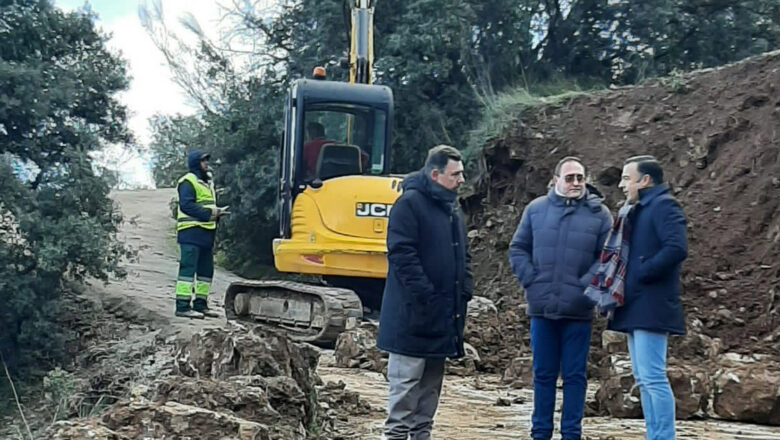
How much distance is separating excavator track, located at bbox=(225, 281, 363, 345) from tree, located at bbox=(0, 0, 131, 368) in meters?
3.38

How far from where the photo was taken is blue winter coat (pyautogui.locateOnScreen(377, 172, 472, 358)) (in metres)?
5.29

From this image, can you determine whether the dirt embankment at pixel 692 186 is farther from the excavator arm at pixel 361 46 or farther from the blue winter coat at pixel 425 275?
the excavator arm at pixel 361 46

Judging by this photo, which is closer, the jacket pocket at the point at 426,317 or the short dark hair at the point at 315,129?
the jacket pocket at the point at 426,317

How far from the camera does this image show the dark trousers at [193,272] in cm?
1217

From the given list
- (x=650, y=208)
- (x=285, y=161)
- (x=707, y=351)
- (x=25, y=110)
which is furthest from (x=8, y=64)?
(x=650, y=208)

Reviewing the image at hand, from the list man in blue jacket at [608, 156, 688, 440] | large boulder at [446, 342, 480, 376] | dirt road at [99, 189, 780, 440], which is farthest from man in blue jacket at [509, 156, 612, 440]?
large boulder at [446, 342, 480, 376]

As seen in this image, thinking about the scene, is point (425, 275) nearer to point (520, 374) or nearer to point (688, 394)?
point (688, 394)

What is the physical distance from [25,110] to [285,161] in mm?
6202

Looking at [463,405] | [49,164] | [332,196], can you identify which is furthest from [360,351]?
[49,164]

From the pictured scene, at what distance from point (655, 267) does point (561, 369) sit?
0.91 m

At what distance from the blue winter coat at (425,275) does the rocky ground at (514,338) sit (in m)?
0.87

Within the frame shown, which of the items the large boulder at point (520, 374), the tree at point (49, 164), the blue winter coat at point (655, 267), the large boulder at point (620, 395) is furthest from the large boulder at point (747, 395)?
the tree at point (49, 164)

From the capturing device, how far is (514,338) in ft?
36.5

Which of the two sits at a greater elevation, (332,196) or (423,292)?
(332,196)
